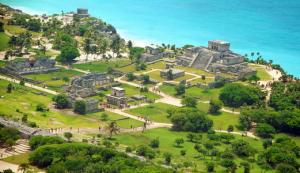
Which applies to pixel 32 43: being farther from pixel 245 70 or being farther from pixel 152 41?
pixel 245 70

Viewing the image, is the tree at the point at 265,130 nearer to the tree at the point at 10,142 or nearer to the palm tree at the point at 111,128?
the palm tree at the point at 111,128

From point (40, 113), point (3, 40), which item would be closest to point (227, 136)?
point (40, 113)

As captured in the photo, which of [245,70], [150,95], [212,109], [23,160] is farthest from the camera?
[245,70]

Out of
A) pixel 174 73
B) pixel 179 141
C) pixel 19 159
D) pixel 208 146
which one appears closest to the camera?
pixel 19 159

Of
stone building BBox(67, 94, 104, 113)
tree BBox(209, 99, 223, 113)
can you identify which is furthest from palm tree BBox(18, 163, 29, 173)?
tree BBox(209, 99, 223, 113)

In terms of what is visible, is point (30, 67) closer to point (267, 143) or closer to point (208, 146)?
point (208, 146)

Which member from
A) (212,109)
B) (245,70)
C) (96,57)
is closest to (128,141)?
(212,109)

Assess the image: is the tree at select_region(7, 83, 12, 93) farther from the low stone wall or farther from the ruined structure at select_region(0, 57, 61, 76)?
the low stone wall
